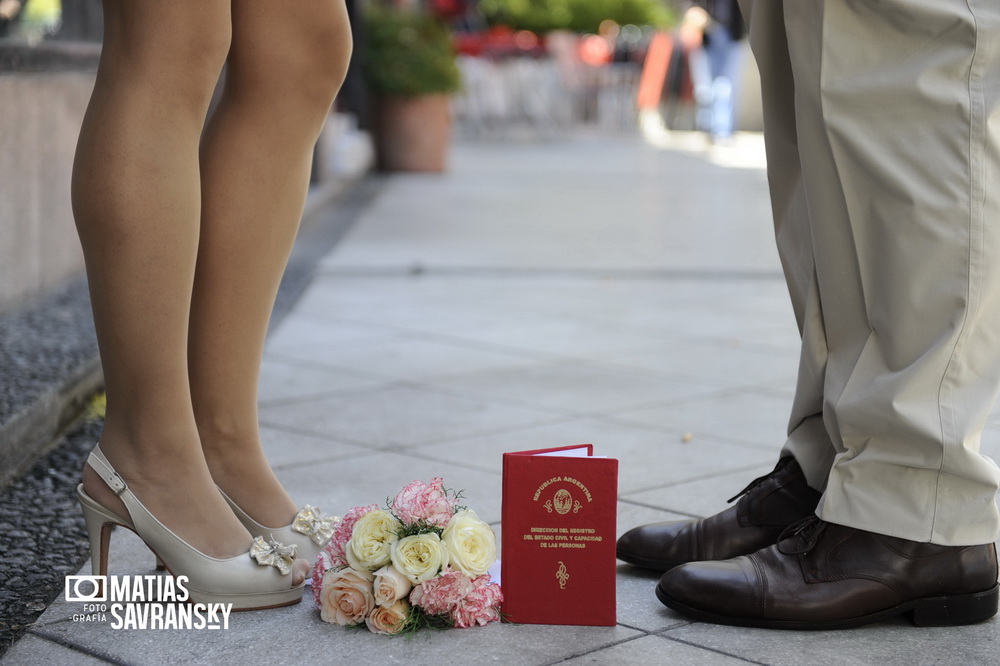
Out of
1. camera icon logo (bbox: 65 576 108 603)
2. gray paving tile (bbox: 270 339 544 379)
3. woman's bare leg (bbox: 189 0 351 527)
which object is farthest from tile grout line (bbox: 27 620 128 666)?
gray paving tile (bbox: 270 339 544 379)

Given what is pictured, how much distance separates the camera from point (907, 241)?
1.54m

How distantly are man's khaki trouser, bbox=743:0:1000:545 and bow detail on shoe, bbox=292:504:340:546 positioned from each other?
698 millimetres

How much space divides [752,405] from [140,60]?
1878mm

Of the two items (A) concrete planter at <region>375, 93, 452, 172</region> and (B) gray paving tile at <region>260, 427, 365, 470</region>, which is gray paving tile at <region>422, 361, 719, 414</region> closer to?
(B) gray paving tile at <region>260, 427, 365, 470</region>

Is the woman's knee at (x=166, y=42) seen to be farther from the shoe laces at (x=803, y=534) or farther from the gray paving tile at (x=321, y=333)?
the gray paving tile at (x=321, y=333)

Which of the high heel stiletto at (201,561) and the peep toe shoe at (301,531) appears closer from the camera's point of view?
the high heel stiletto at (201,561)

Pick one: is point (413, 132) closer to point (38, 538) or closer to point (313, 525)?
point (38, 538)

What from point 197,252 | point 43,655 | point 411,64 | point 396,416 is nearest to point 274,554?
point 43,655

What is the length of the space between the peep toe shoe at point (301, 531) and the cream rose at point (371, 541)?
222 mm

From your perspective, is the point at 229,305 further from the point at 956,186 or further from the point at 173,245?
the point at 956,186

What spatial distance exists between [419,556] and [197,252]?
51cm

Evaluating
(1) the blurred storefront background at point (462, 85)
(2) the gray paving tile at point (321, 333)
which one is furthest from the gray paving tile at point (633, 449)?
(1) the blurred storefront background at point (462, 85)

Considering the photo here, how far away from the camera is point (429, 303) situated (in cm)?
454

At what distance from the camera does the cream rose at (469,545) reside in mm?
1563
